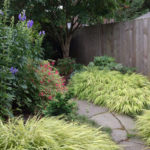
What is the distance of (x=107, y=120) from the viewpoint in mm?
3520

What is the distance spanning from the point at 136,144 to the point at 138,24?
3.71 meters

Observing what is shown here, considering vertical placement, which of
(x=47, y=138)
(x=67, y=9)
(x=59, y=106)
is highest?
(x=67, y=9)

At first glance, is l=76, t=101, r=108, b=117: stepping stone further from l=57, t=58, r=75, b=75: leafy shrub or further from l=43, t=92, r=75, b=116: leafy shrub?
l=57, t=58, r=75, b=75: leafy shrub

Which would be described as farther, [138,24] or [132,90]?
[138,24]

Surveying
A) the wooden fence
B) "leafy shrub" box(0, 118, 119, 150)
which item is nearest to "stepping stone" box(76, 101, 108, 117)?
"leafy shrub" box(0, 118, 119, 150)

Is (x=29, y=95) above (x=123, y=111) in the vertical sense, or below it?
above

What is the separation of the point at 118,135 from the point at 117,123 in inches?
17.1

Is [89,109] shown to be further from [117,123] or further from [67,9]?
[67,9]

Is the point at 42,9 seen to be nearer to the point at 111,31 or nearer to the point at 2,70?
the point at 111,31

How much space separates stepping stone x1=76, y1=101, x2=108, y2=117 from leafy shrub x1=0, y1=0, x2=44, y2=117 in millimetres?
953

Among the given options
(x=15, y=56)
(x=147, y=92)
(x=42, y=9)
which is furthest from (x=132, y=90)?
(x=42, y=9)

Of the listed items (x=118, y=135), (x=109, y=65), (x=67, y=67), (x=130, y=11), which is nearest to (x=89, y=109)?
(x=118, y=135)

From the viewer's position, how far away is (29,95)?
3.54 metres

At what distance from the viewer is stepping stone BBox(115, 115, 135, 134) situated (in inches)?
128
